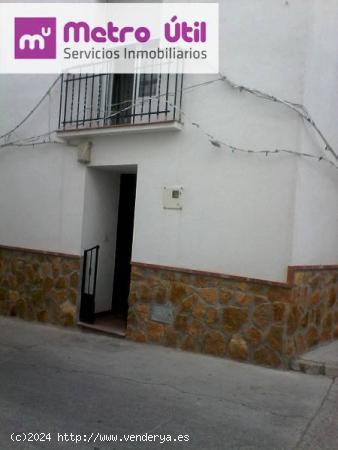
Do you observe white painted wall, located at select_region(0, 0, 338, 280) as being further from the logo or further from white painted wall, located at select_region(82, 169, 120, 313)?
the logo

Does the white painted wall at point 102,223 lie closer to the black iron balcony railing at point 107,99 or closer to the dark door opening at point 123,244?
the dark door opening at point 123,244

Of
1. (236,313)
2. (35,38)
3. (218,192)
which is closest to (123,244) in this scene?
(218,192)

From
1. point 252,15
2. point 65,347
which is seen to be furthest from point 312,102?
point 65,347

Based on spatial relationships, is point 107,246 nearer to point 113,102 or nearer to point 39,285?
point 39,285

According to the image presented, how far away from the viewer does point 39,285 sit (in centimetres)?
765

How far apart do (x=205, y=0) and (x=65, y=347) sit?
188 inches

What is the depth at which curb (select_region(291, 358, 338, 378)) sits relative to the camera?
17.4ft

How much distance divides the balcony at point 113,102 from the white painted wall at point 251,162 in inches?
10.0

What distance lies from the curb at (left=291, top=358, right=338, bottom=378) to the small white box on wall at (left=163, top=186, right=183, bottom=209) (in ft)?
7.57

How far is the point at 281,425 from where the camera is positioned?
4113 mm

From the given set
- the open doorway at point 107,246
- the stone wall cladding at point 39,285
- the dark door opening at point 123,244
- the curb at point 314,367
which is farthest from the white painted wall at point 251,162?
the stone wall cladding at point 39,285

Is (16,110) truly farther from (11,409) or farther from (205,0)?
(11,409)

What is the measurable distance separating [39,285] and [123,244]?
4.78 feet

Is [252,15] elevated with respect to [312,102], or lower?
elevated
